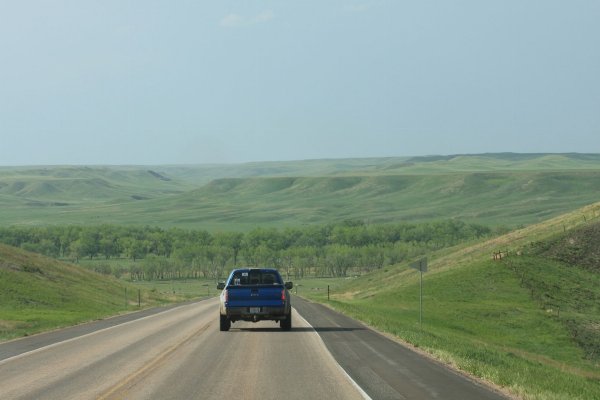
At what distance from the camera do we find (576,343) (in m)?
55.2

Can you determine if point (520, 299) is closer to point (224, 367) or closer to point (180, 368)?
point (224, 367)

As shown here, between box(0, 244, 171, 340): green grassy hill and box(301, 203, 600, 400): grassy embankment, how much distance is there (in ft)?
48.9

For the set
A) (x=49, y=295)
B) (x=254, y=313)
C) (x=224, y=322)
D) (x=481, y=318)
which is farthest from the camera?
(x=481, y=318)

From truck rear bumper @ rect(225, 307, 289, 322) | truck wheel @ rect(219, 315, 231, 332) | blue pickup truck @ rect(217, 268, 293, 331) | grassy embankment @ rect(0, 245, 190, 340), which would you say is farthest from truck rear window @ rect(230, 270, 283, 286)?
grassy embankment @ rect(0, 245, 190, 340)

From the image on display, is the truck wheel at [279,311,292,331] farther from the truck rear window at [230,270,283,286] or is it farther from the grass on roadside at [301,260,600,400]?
the grass on roadside at [301,260,600,400]

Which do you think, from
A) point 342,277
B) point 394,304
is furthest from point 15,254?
point 342,277

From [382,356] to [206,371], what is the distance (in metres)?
5.31

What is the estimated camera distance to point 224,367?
789 inches

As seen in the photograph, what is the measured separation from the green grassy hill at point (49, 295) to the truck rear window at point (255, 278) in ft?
26.7

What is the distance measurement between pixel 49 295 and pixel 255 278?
1258 inches

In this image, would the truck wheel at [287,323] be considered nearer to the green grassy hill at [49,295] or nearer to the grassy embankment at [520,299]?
the grassy embankment at [520,299]

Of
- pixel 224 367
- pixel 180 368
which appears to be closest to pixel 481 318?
pixel 224 367

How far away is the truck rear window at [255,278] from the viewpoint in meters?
32.9

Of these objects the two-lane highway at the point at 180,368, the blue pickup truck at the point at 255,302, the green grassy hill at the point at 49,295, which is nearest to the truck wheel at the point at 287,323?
the blue pickup truck at the point at 255,302
